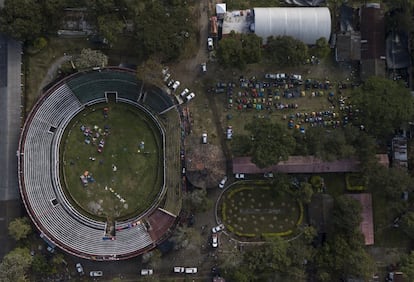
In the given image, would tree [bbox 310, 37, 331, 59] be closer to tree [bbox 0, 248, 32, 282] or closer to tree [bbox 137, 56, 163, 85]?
tree [bbox 137, 56, 163, 85]

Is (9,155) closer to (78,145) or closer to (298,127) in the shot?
(78,145)

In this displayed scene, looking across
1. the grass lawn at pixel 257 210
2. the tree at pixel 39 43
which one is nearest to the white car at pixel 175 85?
the grass lawn at pixel 257 210

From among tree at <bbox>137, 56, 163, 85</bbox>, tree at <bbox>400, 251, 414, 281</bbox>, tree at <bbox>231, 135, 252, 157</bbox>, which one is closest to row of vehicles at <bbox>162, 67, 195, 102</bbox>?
tree at <bbox>137, 56, 163, 85</bbox>

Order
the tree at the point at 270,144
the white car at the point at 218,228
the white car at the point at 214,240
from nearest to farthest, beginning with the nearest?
the tree at the point at 270,144 → the white car at the point at 214,240 → the white car at the point at 218,228

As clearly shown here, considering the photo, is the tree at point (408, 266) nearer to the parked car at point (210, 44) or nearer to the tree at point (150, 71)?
the parked car at point (210, 44)

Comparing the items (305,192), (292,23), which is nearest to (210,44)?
(292,23)

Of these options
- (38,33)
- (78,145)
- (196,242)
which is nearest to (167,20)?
(38,33)
